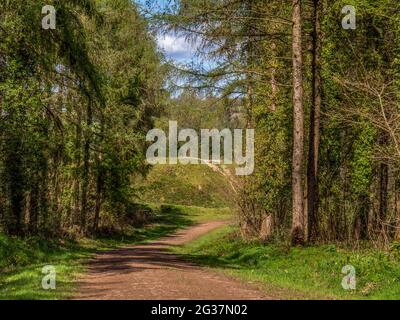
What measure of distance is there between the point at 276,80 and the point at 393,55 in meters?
4.39

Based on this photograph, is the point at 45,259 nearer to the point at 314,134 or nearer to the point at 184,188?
the point at 314,134

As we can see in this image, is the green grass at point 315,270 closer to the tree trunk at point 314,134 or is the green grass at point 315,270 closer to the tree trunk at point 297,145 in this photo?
the tree trunk at point 297,145

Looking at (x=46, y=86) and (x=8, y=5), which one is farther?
(x=46, y=86)

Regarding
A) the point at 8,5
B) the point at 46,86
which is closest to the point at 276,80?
the point at 46,86

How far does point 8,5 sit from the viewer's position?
15.9 metres

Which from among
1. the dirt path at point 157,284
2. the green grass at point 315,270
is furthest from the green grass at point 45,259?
the green grass at point 315,270

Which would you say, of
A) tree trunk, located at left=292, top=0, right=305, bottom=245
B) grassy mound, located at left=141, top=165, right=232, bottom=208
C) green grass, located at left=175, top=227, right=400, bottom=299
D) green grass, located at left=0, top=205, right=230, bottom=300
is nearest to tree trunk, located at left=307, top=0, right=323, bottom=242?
tree trunk, located at left=292, top=0, right=305, bottom=245

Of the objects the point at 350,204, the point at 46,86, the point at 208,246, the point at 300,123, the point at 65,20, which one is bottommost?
the point at 208,246

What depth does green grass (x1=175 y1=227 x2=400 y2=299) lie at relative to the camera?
1175 centimetres

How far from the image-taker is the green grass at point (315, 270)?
1175 cm

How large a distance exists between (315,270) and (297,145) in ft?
14.9

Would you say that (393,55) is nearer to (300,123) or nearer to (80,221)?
(300,123)

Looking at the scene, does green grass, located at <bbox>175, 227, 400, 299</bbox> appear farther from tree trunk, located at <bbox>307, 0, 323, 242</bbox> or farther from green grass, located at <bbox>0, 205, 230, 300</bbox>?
green grass, located at <bbox>0, 205, 230, 300</bbox>

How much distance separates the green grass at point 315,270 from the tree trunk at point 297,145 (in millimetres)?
760
